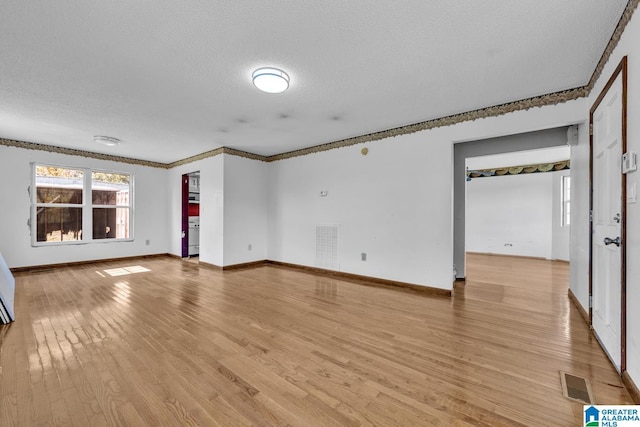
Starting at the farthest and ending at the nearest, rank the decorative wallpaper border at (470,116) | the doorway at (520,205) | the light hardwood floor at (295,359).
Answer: the doorway at (520,205)
the decorative wallpaper border at (470,116)
the light hardwood floor at (295,359)

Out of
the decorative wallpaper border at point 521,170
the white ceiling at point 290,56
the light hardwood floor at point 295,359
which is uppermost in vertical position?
the white ceiling at point 290,56

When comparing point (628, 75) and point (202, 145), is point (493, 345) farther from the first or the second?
point (202, 145)

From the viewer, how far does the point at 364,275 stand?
460cm

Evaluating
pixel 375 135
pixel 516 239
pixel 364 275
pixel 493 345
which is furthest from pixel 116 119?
pixel 516 239

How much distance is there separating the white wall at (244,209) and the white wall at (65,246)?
2.85 meters

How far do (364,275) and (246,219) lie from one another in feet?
9.25

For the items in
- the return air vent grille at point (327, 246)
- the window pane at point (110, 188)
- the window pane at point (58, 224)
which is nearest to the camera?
the return air vent grille at point (327, 246)

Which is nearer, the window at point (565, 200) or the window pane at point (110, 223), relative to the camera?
the window pane at point (110, 223)

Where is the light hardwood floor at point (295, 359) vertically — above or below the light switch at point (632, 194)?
below

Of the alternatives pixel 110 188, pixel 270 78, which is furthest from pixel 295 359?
pixel 110 188

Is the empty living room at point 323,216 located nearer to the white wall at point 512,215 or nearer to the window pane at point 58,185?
the window pane at point 58,185

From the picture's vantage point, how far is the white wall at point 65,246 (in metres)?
4.95

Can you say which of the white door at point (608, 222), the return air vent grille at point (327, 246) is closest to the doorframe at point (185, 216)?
the return air vent grille at point (327, 246)

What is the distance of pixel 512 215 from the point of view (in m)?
7.21
